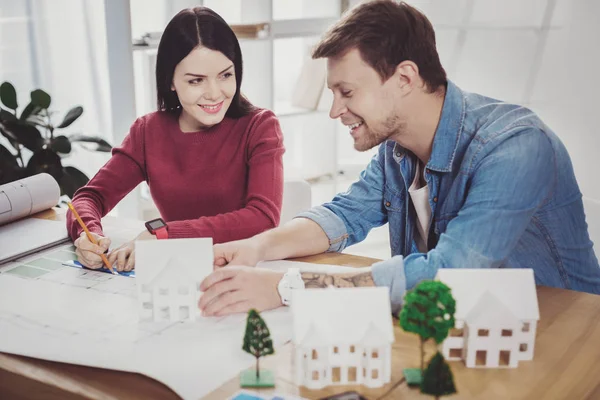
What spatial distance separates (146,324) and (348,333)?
16.0 inches

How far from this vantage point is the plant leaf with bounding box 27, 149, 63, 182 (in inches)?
100

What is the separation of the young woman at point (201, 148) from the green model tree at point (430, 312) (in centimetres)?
84

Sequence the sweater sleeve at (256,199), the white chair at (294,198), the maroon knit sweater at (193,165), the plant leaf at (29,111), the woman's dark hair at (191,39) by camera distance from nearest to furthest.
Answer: the sweater sleeve at (256,199), the woman's dark hair at (191,39), the maroon knit sweater at (193,165), the white chair at (294,198), the plant leaf at (29,111)

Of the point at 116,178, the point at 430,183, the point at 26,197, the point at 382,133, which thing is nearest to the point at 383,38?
the point at 382,133

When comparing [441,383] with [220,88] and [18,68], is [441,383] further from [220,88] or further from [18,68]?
[18,68]

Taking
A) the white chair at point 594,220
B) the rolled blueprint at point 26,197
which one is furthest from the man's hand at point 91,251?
the white chair at point 594,220

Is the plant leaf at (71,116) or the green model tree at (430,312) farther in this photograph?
the plant leaf at (71,116)

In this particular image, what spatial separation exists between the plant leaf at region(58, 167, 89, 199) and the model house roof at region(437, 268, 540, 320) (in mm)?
1829

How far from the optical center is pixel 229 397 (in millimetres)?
979

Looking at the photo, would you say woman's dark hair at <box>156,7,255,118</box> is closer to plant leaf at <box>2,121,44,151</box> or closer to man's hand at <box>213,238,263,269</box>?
man's hand at <box>213,238,263,269</box>

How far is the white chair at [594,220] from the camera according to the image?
9.43 feet

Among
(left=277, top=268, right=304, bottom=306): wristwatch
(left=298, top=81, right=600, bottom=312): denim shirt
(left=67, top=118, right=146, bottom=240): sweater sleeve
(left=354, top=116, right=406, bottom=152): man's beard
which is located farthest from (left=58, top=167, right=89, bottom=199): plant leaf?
(left=277, top=268, right=304, bottom=306): wristwatch

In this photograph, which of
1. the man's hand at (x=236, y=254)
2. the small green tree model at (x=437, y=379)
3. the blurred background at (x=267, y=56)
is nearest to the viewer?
the small green tree model at (x=437, y=379)

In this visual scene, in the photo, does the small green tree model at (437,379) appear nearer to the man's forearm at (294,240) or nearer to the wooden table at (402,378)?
the wooden table at (402,378)
